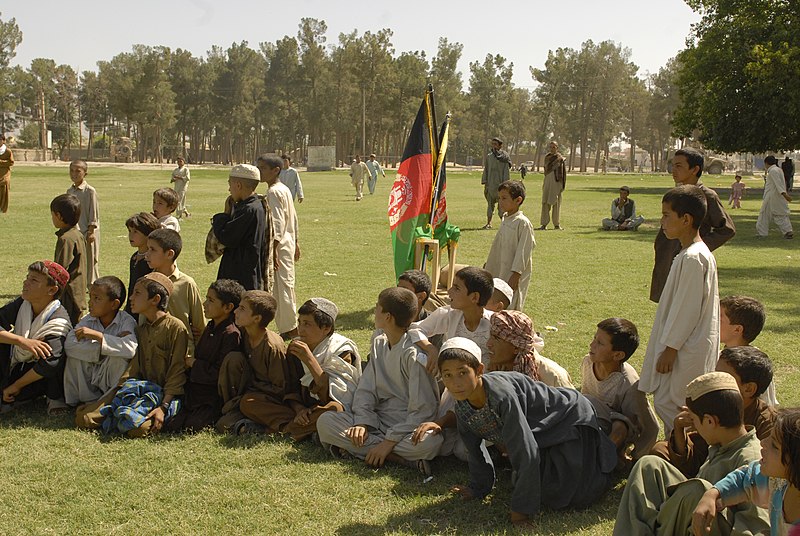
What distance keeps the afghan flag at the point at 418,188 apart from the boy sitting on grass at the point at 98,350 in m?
3.21

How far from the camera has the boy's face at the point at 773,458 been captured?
113 inches

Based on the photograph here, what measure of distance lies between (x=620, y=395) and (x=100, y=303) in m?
3.56

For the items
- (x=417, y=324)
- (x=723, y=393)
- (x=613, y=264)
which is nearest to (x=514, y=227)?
(x=417, y=324)

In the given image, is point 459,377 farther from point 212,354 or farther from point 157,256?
point 157,256

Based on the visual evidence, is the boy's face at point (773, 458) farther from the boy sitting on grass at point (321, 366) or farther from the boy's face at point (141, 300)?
the boy's face at point (141, 300)

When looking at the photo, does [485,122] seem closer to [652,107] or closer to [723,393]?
[652,107]

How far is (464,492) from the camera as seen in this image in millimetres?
4391

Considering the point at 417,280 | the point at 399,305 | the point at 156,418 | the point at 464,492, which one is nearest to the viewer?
the point at 464,492

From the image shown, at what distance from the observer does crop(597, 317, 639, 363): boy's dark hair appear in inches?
185

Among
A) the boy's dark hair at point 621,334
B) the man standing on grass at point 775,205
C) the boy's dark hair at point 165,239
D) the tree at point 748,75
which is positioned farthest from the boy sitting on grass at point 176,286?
the tree at point 748,75

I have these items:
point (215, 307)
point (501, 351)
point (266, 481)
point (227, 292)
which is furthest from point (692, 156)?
point (266, 481)

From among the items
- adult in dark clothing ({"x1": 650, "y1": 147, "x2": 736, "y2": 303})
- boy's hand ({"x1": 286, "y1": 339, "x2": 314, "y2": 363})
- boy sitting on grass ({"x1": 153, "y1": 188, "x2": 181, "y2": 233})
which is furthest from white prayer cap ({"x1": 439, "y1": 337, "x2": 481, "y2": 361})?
boy sitting on grass ({"x1": 153, "y1": 188, "x2": 181, "y2": 233})

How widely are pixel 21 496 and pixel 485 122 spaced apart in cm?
8750

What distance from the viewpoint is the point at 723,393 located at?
3549 millimetres
